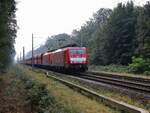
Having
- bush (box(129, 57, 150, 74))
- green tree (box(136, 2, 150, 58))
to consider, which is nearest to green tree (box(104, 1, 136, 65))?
green tree (box(136, 2, 150, 58))

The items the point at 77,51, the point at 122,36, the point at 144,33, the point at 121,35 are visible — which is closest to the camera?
the point at 77,51

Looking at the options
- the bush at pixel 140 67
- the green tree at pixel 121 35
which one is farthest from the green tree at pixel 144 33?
the green tree at pixel 121 35

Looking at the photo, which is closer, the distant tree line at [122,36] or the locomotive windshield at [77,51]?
the locomotive windshield at [77,51]

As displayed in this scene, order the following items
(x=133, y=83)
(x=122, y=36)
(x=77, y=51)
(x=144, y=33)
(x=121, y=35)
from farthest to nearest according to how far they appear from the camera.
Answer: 1. (x=121, y=35)
2. (x=122, y=36)
3. (x=144, y=33)
4. (x=77, y=51)
5. (x=133, y=83)

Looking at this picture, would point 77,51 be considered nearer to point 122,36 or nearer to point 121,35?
point 122,36

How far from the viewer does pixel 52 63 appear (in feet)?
168

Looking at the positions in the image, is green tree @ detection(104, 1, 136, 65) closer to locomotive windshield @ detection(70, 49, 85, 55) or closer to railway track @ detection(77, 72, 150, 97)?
locomotive windshield @ detection(70, 49, 85, 55)

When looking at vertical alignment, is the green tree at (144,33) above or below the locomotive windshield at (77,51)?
above

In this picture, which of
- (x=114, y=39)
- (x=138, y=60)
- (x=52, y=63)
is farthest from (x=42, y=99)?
(x=114, y=39)

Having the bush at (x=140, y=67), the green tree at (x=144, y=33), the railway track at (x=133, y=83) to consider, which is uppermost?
the green tree at (x=144, y=33)

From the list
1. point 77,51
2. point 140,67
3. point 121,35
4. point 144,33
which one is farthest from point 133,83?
point 121,35

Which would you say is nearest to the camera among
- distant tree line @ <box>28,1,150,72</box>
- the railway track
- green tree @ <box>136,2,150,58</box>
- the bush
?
the railway track

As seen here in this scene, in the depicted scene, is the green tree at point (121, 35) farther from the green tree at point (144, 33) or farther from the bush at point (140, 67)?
the bush at point (140, 67)

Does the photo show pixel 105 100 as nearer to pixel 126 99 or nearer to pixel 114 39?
pixel 126 99
